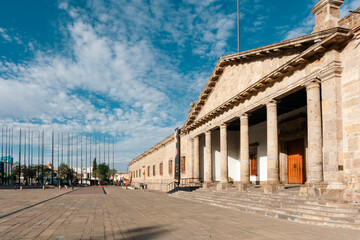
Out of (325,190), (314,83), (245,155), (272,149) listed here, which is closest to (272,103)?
(272,149)

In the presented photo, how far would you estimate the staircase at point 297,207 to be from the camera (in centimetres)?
848

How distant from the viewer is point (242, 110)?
17.8m

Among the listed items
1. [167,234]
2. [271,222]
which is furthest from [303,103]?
[167,234]

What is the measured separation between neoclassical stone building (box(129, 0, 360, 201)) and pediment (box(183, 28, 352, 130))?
0.03m

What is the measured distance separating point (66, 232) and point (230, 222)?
498cm

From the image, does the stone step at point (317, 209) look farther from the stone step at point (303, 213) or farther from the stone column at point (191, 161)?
the stone column at point (191, 161)

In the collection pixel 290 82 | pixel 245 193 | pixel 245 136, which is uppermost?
pixel 290 82

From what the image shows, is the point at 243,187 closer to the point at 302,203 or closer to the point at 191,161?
the point at 302,203

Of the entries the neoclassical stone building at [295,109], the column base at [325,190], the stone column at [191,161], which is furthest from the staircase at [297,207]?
the stone column at [191,161]

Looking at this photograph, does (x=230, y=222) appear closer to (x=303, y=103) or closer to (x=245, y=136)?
(x=245, y=136)

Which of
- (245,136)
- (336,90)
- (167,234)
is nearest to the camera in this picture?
(167,234)

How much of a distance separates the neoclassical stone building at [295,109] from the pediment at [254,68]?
34 millimetres

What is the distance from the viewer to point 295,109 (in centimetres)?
1950

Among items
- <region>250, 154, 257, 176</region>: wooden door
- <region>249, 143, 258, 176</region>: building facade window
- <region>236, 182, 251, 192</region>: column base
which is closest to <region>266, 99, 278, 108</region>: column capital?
<region>236, 182, 251, 192</region>: column base
